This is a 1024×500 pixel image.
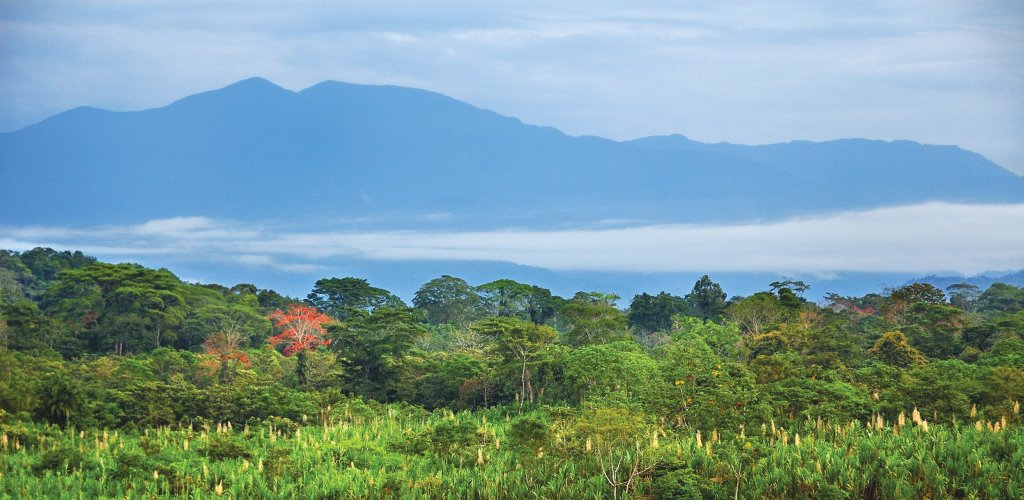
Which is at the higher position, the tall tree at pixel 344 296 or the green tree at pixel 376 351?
the tall tree at pixel 344 296

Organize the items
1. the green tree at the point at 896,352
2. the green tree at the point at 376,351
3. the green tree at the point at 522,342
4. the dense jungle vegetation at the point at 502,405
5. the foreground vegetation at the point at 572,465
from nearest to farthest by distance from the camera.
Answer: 1. the foreground vegetation at the point at 572,465
2. the dense jungle vegetation at the point at 502,405
3. the green tree at the point at 522,342
4. the green tree at the point at 896,352
5. the green tree at the point at 376,351

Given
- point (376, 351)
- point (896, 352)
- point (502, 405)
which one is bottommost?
point (502, 405)

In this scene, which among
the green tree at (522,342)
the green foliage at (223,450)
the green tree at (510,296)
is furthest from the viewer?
the green tree at (510,296)

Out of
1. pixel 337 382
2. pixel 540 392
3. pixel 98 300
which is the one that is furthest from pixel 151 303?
pixel 540 392

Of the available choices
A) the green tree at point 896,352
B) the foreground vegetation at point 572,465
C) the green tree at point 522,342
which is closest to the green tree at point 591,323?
the green tree at point 522,342

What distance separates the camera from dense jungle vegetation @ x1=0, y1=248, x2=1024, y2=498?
43.1 feet

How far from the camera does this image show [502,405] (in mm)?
26484

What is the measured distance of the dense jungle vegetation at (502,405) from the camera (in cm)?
1313

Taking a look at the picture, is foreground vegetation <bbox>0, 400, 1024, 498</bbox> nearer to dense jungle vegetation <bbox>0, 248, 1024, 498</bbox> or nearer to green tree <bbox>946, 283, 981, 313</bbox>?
dense jungle vegetation <bbox>0, 248, 1024, 498</bbox>

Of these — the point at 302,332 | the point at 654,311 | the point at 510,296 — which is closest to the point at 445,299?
the point at 510,296

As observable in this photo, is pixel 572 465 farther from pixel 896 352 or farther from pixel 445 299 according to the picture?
pixel 445 299

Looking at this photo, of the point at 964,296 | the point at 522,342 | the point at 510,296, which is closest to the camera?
the point at 522,342

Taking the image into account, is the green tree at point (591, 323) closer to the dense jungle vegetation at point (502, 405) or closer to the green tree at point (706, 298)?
the dense jungle vegetation at point (502, 405)

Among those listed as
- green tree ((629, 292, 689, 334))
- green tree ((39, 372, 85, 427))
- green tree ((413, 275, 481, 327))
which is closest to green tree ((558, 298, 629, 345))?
green tree ((39, 372, 85, 427))
